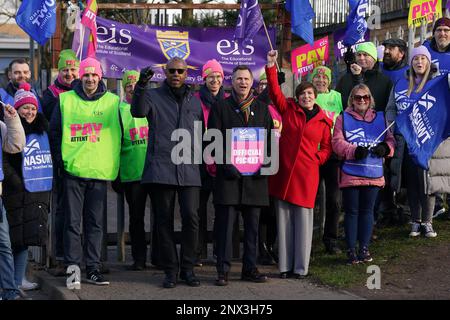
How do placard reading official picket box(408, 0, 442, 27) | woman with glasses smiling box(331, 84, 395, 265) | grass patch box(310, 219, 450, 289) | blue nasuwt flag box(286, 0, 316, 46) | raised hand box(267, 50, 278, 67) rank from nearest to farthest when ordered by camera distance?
1. grass patch box(310, 219, 450, 289)
2. raised hand box(267, 50, 278, 67)
3. woman with glasses smiling box(331, 84, 395, 265)
4. blue nasuwt flag box(286, 0, 316, 46)
5. placard reading official picket box(408, 0, 442, 27)

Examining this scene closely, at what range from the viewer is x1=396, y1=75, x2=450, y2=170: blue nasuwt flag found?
1077 cm

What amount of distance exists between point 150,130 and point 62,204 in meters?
1.33

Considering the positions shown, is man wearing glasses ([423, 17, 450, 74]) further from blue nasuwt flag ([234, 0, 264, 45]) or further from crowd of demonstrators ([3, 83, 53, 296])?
crowd of demonstrators ([3, 83, 53, 296])

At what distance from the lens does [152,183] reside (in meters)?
9.87

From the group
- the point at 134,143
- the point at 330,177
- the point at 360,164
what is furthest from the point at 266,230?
the point at 134,143

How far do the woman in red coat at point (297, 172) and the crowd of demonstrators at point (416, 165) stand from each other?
1.18 meters

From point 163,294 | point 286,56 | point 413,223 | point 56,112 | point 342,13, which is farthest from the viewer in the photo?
point 342,13

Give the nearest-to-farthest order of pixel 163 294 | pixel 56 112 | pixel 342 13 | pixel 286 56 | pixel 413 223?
pixel 163 294 < pixel 56 112 < pixel 413 223 < pixel 286 56 < pixel 342 13

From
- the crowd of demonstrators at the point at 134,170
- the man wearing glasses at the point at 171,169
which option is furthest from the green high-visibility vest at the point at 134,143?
the man wearing glasses at the point at 171,169

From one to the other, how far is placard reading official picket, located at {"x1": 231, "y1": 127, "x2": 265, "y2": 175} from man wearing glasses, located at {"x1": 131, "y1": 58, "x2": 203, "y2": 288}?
0.38m

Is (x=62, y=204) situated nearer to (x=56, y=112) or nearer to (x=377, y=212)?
(x=56, y=112)

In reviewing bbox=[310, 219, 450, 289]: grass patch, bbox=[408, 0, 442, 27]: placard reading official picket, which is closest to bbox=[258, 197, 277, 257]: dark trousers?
bbox=[310, 219, 450, 289]: grass patch

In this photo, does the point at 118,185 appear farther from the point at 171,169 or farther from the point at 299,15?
the point at 299,15

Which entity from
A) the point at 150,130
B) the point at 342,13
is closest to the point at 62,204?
the point at 150,130
